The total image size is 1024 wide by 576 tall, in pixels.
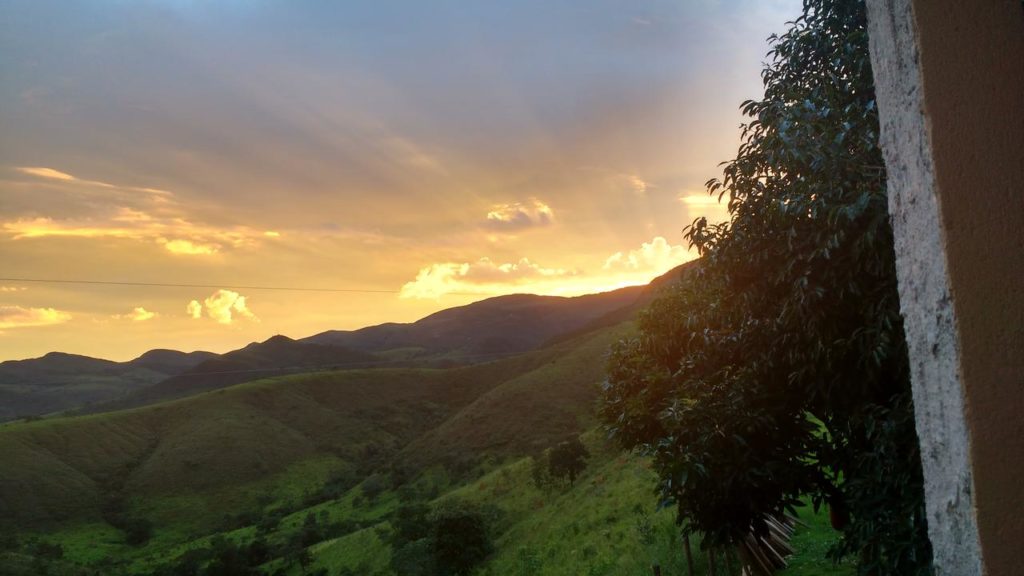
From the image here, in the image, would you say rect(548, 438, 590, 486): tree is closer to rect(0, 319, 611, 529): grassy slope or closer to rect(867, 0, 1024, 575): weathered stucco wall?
rect(0, 319, 611, 529): grassy slope

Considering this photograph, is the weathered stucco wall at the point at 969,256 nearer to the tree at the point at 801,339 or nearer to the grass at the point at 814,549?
the tree at the point at 801,339

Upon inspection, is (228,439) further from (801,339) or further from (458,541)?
(801,339)

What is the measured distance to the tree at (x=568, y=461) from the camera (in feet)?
157

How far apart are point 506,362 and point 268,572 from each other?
9522cm

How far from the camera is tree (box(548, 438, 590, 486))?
4794cm

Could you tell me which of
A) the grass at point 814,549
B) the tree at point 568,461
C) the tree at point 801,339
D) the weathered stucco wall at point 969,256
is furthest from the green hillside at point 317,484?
the weathered stucco wall at point 969,256

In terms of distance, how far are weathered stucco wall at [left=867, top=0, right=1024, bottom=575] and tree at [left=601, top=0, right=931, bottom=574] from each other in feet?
12.9

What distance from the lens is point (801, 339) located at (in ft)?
26.2

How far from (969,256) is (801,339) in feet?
19.0

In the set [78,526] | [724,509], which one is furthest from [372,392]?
[724,509]

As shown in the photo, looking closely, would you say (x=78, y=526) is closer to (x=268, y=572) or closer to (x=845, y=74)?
(x=268, y=572)

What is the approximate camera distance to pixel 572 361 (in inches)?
3964

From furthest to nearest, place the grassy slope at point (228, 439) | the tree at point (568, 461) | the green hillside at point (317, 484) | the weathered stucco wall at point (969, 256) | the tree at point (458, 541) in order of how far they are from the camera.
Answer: the grassy slope at point (228, 439), the tree at point (568, 461), the tree at point (458, 541), the green hillside at point (317, 484), the weathered stucco wall at point (969, 256)

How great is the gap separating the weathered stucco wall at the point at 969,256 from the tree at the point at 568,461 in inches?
1839
